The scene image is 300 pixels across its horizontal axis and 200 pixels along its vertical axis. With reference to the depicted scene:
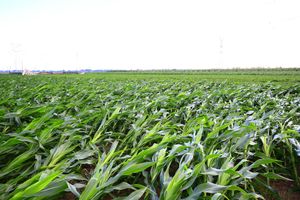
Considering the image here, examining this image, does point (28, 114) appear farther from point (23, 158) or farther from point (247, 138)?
point (247, 138)

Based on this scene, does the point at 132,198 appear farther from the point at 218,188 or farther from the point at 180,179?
the point at 218,188

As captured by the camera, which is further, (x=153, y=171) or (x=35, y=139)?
(x=35, y=139)

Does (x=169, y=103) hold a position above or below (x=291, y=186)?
above

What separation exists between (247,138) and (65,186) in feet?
4.84

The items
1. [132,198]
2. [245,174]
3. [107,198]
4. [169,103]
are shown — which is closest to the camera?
[132,198]

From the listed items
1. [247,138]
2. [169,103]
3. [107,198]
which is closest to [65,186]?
[107,198]

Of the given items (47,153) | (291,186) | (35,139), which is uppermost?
(35,139)

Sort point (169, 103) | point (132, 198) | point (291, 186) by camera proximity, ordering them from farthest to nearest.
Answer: point (169, 103) < point (291, 186) < point (132, 198)

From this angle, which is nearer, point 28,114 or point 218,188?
point 218,188

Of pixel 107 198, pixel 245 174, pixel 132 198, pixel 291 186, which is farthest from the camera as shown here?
pixel 291 186

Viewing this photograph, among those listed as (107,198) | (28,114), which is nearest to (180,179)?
(107,198)

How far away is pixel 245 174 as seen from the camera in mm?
1328

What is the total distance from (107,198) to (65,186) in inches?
21.1

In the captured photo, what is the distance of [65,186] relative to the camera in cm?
115
